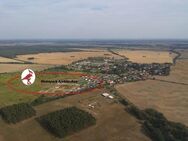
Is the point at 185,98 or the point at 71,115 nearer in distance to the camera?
the point at 71,115

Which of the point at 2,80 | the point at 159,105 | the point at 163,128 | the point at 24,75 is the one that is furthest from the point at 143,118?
the point at 2,80

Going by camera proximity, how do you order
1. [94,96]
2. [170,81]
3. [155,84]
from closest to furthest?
1. [94,96]
2. [155,84]
3. [170,81]

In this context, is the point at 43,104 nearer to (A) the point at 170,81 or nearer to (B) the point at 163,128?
(B) the point at 163,128

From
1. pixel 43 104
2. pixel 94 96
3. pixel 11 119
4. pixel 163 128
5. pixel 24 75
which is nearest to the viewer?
pixel 24 75

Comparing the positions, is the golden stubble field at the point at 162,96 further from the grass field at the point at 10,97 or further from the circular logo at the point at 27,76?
the circular logo at the point at 27,76

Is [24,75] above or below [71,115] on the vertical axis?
above

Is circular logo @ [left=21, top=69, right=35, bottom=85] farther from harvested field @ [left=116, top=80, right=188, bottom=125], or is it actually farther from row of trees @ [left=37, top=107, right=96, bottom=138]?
harvested field @ [left=116, top=80, right=188, bottom=125]

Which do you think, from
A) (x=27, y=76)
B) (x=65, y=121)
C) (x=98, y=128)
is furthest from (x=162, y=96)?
(x=27, y=76)

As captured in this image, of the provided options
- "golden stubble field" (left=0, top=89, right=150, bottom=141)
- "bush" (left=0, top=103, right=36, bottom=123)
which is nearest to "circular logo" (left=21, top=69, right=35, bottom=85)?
"golden stubble field" (left=0, top=89, right=150, bottom=141)
